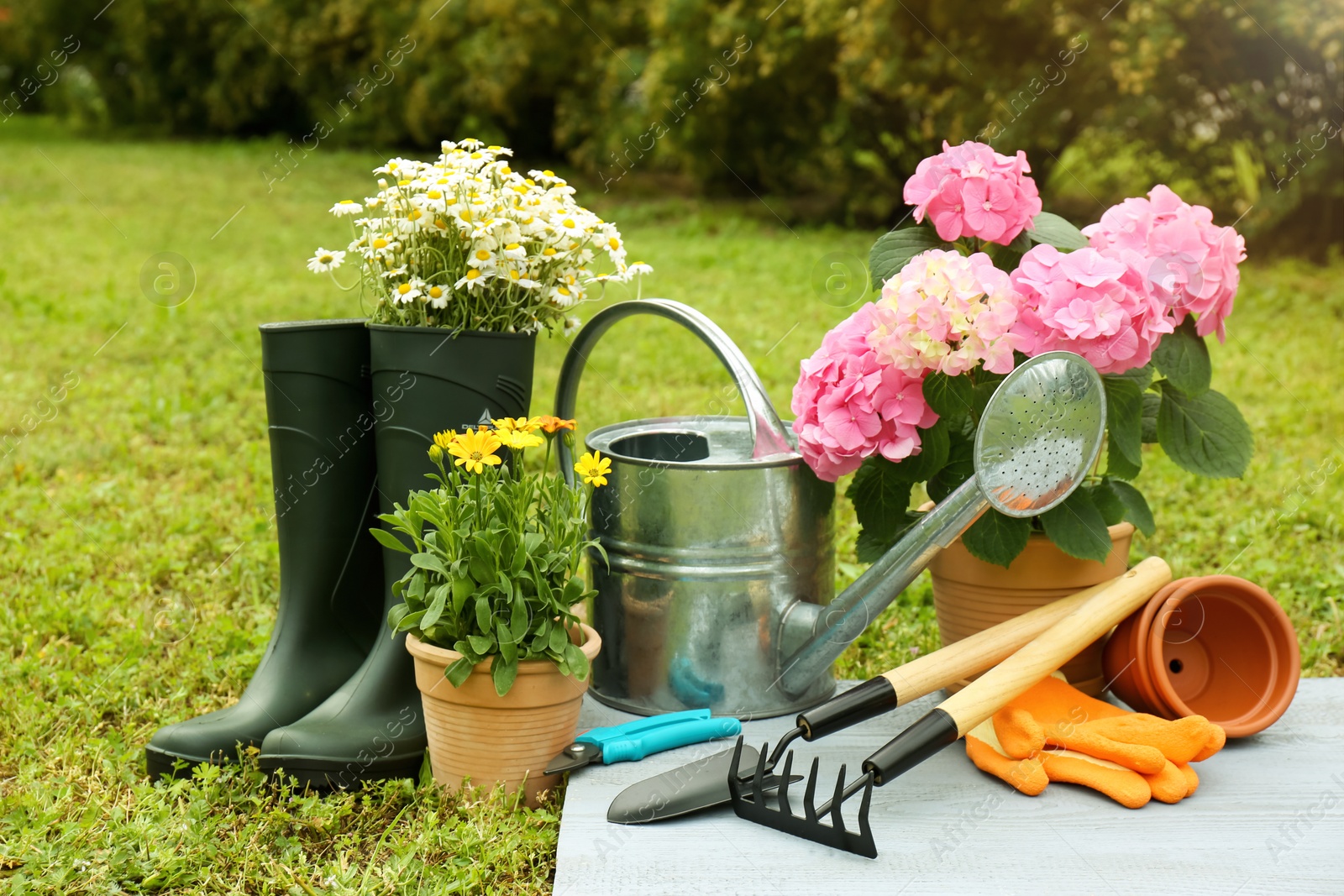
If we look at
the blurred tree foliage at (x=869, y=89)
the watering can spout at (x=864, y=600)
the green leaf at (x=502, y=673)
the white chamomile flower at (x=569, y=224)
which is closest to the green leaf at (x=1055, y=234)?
the watering can spout at (x=864, y=600)

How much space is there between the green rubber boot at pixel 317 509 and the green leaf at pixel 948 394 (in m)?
0.91

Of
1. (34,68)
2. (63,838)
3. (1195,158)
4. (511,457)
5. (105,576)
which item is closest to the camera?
(63,838)

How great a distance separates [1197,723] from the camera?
1.58m

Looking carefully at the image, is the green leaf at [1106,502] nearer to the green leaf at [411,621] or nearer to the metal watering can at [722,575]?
the metal watering can at [722,575]

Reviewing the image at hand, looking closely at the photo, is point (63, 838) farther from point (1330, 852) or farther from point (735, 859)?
point (1330, 852)

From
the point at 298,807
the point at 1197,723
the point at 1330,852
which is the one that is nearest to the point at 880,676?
the point at 1197,723

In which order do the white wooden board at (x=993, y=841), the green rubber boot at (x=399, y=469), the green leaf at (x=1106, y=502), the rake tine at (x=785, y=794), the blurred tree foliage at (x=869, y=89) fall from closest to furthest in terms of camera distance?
the white wooden board at (x=993, y=841)
the rake tine at (x=785, y=794)
the green rubber boot at (x=399, y=469)
the green leaf at (x=1106, y=502)
the blurred tree foliage at (x=869, y=89)

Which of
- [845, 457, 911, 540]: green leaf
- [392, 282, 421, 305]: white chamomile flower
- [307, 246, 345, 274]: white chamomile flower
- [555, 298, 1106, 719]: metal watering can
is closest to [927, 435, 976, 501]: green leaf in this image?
[845, 457, 911, 540]: green leaf

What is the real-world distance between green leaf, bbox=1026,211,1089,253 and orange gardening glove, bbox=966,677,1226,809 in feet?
2.32

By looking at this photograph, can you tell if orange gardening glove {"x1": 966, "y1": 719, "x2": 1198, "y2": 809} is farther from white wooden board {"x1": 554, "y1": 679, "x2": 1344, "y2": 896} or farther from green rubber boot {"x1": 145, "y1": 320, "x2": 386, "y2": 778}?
green rubber boot {"x1": 145, "y1": 320, "x2": 386, "y2": 778}

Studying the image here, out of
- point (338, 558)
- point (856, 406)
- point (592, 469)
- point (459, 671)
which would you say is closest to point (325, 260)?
point (338, 558)

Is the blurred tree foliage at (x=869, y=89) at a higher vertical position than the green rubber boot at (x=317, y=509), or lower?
higher

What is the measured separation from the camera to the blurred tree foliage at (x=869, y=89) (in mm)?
6090

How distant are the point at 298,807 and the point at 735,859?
2.17 ft
